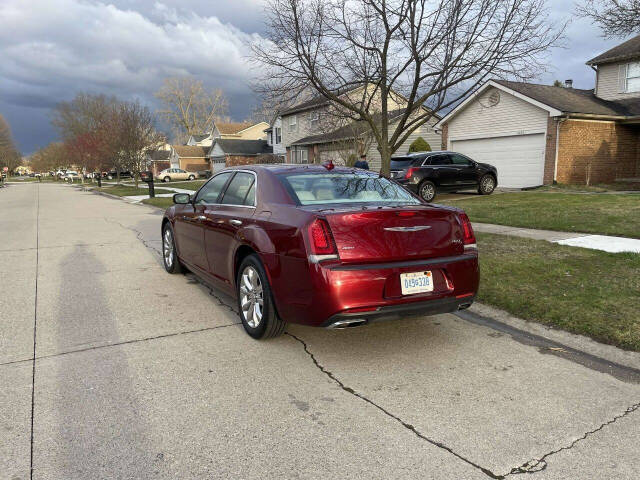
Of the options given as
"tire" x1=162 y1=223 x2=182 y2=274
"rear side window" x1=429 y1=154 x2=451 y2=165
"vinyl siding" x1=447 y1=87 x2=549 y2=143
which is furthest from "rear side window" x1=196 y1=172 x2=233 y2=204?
"vinyl siding" x1=447 y1=87 x2=549 y2=143

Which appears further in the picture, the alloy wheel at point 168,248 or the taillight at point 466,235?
the alloy wheel at point 168,248

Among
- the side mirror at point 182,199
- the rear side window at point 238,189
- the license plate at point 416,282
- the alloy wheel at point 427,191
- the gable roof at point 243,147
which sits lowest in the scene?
the license plate at point 416,282

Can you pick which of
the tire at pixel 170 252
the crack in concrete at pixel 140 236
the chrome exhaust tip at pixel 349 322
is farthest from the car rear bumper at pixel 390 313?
the crack in concrete at pixel 140 236

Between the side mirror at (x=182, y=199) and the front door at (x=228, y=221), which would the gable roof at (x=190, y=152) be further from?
the front door at (x=228, y=221)

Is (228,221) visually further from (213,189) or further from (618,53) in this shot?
(618,53)

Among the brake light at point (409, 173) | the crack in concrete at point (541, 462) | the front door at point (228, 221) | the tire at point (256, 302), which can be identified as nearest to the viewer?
the crack in concrete at point (541, 462)

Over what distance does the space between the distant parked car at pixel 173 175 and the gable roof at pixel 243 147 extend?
16.6ft

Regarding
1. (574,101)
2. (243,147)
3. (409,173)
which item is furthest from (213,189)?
(243,147)

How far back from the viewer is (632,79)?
66.9 ft

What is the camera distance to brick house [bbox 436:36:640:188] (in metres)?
17.9

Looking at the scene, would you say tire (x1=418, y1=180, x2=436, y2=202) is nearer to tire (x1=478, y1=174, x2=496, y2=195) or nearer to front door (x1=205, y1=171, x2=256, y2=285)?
tire (x1=478, y1=174, x2=496, y2=195)

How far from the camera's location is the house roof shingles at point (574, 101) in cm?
1812

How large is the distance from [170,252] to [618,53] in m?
22.5

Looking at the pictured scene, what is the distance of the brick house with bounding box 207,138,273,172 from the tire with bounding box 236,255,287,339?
44223 millimetres
